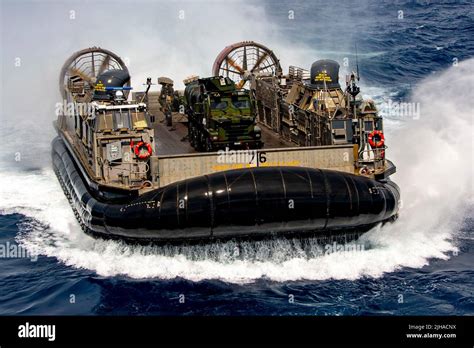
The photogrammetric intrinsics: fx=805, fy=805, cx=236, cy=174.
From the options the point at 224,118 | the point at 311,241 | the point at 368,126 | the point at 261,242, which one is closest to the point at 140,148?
the point at 224,118

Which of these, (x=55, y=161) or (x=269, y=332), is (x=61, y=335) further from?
(x=55, y=161)

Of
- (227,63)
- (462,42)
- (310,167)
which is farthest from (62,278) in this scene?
(462,42)

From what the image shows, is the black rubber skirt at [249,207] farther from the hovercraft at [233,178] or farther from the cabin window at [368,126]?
the cabin window at [368,126]

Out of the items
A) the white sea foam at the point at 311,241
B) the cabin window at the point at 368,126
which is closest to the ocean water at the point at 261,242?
the white sea foam at the point at 311,241

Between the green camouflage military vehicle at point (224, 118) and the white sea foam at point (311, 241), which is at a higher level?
the green camouflage military vehicle at point (224, 118)

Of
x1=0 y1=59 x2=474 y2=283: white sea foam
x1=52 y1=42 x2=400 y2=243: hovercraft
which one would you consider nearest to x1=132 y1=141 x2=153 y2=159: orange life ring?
x1=52 y1=42 x2=400 y2=243: hovercraft
